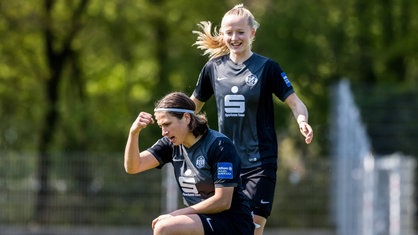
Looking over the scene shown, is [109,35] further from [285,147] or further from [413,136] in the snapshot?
[413,136]

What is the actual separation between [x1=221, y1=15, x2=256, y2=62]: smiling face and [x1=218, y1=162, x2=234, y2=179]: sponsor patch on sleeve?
1.12 metres

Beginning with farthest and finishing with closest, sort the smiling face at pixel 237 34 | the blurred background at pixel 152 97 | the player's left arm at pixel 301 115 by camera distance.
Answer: the blurred background at pixel 152 97, the smiling face at pixel 237 34, the player's left arm at pixel 301 115

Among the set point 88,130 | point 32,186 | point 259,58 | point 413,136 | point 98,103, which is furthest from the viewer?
point 98,103

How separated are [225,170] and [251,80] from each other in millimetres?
1021

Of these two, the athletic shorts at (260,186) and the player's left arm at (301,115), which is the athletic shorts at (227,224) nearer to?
the athletic shorts at (260,186)

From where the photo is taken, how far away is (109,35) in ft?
79.6

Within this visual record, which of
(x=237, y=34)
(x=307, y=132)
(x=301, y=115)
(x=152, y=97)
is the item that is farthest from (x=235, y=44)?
(x=152, y=97)

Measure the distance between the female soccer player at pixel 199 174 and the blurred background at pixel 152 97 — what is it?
9873 mm

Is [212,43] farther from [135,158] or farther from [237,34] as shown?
[135,158]

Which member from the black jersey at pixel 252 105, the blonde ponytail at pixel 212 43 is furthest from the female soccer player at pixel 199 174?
the blonde ponytail at pixel 212 43

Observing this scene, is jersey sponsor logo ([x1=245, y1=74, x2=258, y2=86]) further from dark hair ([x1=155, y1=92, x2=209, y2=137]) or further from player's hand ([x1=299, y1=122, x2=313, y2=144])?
dark hair ([x1=155, y1=92, x2=209, y2=137])

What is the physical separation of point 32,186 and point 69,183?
0.66m

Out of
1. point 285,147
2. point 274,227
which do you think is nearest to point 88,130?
point 285,147

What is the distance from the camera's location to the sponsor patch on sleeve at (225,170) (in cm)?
611
